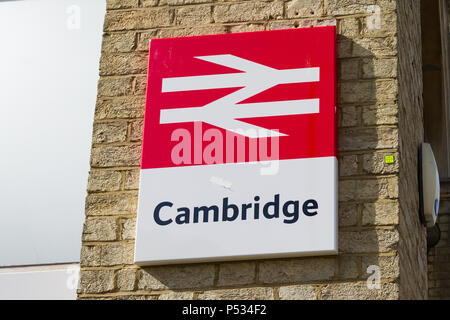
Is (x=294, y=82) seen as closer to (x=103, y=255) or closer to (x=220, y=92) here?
(x=220, y=92)

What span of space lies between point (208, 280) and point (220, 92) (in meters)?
1.07

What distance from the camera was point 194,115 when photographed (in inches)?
217

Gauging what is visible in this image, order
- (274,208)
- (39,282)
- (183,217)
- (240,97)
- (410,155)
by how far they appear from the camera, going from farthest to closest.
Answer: (39,282) → (410,155) → (240,97) → (183,217) → (274,208)

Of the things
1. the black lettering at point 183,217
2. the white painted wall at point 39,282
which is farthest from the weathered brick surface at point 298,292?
the white painted wall at point 39,282

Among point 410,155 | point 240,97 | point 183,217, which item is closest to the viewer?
point 183,217

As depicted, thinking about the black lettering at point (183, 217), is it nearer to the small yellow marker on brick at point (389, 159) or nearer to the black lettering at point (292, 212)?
the black lettering at point (292, 212)

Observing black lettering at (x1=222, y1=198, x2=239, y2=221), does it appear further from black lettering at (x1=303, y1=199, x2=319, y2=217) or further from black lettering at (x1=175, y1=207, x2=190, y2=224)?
black lettering at (x1=303, y1=199, x2=319, y2=217)

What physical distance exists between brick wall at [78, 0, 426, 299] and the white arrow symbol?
0.23 m

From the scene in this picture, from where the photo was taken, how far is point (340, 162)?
535 cm

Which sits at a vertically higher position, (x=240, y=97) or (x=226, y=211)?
(x=240, y=97)

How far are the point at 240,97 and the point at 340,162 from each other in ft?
2.20

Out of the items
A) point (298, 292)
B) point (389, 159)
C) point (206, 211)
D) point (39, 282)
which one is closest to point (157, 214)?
point (206, 211)

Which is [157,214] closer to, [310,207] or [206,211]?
[206,211]

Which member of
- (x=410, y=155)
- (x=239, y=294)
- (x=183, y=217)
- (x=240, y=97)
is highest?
(x=240, y=97)
